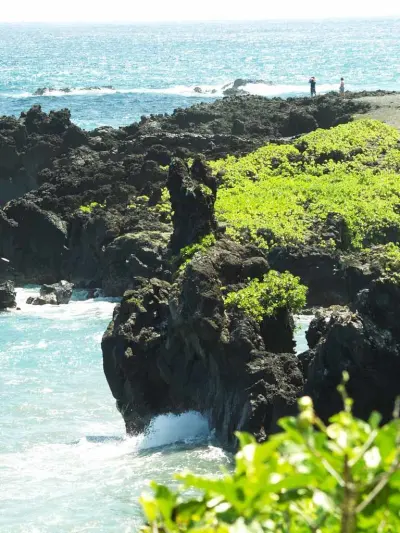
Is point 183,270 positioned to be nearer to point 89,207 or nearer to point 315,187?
point 315,187

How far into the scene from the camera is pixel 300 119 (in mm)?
44531

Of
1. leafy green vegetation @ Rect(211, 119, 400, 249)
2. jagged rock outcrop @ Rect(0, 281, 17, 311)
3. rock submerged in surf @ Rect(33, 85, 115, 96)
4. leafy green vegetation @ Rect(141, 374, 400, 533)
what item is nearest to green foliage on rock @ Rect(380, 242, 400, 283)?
leafy green vegetation @ Rect(211, 119, 400, 249)

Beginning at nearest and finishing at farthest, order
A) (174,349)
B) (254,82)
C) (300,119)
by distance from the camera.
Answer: (174,349)
(300,119)
(254,82)

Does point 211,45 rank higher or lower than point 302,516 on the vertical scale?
lower

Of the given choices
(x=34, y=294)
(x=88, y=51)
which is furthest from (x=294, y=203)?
(x=88, y=51)

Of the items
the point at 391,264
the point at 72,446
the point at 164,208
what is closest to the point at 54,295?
the point at 164,208

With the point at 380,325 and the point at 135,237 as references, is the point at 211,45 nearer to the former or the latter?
the point at 135,237

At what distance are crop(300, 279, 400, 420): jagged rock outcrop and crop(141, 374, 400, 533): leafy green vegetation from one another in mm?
10793

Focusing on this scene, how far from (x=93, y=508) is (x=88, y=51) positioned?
157 m

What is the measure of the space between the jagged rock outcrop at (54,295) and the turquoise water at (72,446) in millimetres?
2796

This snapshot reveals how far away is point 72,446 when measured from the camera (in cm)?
1939

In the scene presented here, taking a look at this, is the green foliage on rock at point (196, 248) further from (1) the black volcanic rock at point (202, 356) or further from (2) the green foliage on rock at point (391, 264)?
(2) the green foliage on rock at point (391, 264)

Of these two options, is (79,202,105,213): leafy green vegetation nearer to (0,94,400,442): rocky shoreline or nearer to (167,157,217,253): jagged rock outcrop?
(0,94,400,442): rocky shoreline

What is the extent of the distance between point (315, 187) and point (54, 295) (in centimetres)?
754
